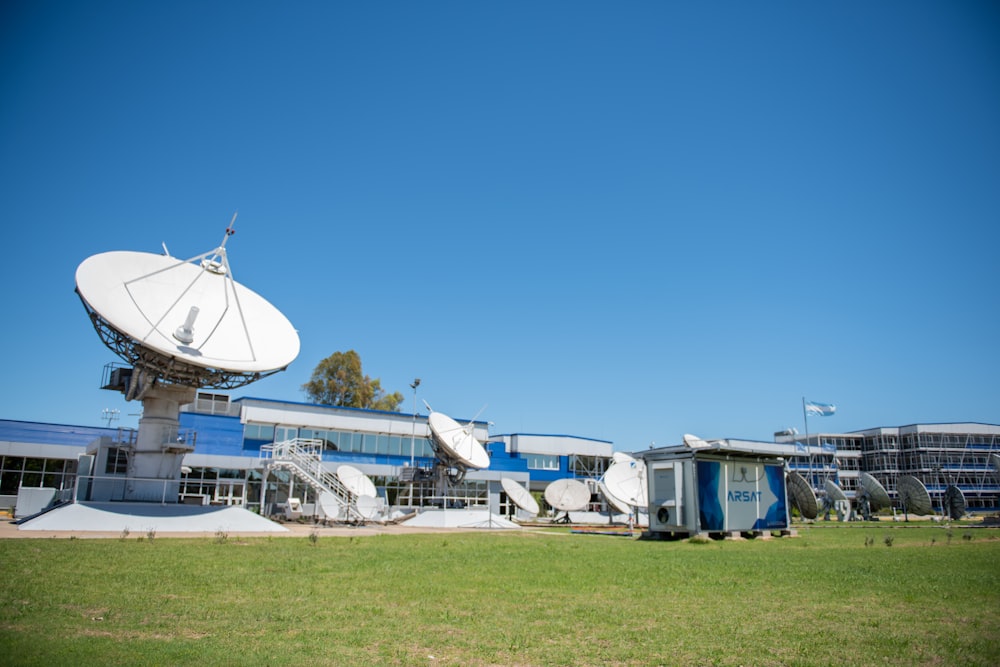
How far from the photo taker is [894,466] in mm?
105125

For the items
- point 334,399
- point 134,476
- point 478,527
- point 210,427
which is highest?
point 334,399

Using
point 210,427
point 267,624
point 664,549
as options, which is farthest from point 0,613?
point 210,427

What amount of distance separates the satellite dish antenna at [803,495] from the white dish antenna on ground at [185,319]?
3484cm

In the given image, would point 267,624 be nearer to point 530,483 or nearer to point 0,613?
point 0,613

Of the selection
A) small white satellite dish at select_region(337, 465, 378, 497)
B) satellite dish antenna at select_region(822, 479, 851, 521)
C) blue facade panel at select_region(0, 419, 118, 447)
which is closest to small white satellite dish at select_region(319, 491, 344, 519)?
small white satellite dish at select_region(337, 465, 378, 497)

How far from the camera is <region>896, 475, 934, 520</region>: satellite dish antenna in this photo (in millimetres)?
56906

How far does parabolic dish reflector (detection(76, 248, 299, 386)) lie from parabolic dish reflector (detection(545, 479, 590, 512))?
97.0ft

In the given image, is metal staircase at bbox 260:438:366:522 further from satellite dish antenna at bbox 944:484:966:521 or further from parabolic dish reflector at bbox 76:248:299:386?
satellite dish antenna at bbox 944:484:966:521

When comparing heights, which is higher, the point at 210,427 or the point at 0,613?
the point at 210,427

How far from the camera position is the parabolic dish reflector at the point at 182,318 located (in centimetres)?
2897

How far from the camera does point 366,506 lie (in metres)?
43.8

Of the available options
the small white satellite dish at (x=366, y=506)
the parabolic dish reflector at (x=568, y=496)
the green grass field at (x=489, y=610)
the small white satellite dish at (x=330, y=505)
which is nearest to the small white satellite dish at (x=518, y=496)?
the parabolic dish reflector at (x=568, y=496)

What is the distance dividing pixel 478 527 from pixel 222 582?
32.3 meters

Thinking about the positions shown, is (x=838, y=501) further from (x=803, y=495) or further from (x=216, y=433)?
(x=216, y=433)
